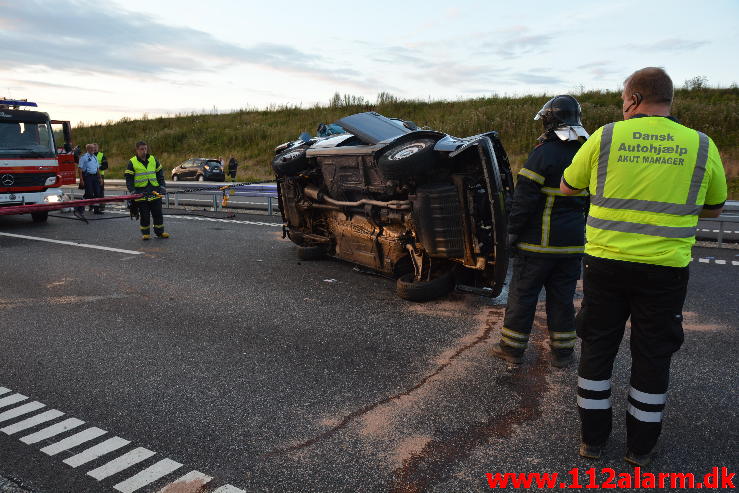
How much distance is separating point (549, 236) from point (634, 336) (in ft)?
3.64

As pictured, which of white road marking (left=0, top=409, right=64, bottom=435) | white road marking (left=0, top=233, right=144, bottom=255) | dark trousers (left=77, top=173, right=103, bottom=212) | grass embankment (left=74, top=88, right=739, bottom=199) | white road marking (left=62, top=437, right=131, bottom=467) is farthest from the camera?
grass embankment (left=74, top=88, right=739, bottom=199)

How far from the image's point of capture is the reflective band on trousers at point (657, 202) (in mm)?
2377

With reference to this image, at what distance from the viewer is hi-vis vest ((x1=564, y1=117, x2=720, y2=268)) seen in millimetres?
2373

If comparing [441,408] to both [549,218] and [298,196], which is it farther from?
[298,196]

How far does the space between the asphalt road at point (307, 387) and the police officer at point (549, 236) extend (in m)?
0.25

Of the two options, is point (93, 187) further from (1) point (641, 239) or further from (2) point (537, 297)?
(1) point (641, 239)

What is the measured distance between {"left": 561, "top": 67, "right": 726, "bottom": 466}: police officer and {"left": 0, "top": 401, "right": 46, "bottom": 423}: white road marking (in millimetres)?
2964

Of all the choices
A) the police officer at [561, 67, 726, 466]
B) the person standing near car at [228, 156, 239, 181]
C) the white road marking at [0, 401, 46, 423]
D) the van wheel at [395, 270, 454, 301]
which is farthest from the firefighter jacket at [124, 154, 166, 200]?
the person standing near car at [228, 156, 239, 181]

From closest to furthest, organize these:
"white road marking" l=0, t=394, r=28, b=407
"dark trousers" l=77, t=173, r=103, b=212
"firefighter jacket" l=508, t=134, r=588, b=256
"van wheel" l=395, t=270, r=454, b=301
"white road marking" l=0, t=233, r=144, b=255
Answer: "white road marking" l=0, t=394, r=28, b=407 < "firefighter jacket" l=508, t=134, r=588, b=256 < "van wheel" l=395, t=270, r=454, b=301 < "white road marking" l=0, t=233, r=144, b=255 < "dark trousers" l=77, t=173, r=103, b=212

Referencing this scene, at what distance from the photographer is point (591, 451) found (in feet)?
8.55

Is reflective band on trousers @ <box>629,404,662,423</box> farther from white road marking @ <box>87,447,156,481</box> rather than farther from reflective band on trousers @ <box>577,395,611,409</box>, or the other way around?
white road marking @ <box>87,447,156,481</box>

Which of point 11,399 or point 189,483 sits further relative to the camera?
point 11,399

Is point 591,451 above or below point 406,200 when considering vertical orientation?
below

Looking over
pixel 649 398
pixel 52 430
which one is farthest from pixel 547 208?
pixel 52 430
